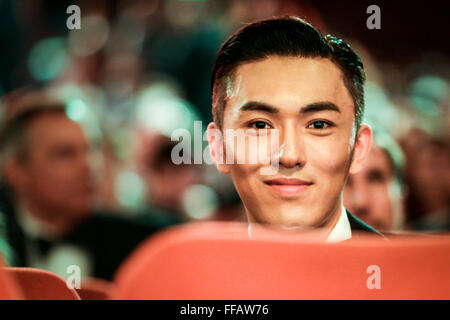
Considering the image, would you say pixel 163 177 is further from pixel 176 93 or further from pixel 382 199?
pixel 382 199

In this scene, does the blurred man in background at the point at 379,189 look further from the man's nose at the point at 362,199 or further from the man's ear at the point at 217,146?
the man's ear at the point at 217,146

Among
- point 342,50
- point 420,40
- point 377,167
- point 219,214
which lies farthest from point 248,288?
point 219,214

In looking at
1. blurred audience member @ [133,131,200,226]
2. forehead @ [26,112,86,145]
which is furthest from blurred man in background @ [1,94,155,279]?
blurred audience member @ [133,131,200,226]

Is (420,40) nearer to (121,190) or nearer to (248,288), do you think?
(248,288)

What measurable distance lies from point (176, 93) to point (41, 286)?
978 millimetres

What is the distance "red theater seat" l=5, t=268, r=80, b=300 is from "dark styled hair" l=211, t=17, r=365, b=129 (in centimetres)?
37

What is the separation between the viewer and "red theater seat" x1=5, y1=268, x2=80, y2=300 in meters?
0.71

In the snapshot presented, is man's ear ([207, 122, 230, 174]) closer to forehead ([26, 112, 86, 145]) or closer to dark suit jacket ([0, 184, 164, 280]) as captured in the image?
dark suit jacket ([0, 184, 164, 280])

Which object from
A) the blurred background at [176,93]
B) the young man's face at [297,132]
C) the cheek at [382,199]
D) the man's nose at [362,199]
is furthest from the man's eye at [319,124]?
the cheek at [382,199]

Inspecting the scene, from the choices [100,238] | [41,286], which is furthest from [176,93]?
[41,286]

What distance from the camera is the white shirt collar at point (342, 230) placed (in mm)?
822

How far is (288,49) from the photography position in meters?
0.85

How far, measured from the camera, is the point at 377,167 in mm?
1181

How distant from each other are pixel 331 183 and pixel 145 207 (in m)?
1.13
